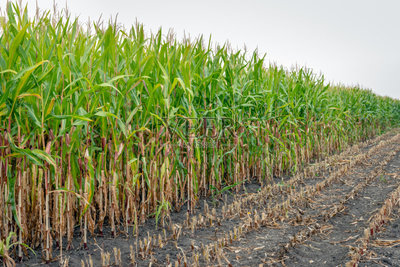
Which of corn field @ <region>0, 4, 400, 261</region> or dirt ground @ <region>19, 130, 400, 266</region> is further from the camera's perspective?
dirt ground @ <region>19, 130, 400, 266</region>

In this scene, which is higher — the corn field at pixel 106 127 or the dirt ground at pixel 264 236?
the corn field at pixel 106 127

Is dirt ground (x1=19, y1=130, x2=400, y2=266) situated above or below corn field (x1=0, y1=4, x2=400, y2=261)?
below

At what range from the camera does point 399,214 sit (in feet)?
14.1

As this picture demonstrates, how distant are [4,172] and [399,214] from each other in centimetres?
458

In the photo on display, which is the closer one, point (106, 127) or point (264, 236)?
point (106, 127)

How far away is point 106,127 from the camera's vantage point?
3432 mm

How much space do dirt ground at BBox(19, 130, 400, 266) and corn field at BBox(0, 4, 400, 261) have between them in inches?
9.8

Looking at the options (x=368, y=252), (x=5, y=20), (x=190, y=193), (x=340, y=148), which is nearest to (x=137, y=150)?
(x=190, y=193)

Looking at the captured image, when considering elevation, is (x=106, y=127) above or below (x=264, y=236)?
above

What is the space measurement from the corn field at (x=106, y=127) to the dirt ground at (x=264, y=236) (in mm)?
249

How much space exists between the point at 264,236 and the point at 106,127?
2.12 metres

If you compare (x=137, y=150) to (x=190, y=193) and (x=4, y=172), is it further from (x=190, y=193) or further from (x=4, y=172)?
(x=4, y=172)

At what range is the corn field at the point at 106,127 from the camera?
2.91 m

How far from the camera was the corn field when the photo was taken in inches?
114
